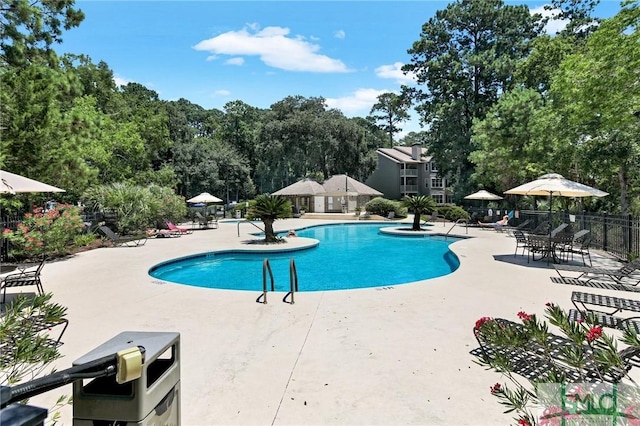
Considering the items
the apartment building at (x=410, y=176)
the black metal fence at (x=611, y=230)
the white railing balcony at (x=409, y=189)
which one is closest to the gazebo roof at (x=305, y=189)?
the apartment building at (x=410, y=176)

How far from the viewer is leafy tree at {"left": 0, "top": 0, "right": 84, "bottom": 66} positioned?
39.3 ft

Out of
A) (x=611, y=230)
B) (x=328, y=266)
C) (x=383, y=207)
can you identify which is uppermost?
(x=383, y=207)

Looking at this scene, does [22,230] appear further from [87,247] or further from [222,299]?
[222,299]

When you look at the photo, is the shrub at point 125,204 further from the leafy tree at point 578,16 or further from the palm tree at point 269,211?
the leafy tree at point 578,16

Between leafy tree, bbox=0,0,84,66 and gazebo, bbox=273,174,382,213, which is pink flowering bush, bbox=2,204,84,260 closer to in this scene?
leafy tree, bbox=0,0,84,66

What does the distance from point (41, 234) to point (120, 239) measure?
4761 millimetres

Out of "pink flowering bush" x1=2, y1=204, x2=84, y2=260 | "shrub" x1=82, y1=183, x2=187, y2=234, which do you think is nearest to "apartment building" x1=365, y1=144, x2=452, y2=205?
"shrub" x1=82, y1=183, x2=187, y2=234

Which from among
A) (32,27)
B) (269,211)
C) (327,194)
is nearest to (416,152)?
(327,194)

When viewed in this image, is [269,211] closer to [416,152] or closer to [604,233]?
[604,233]

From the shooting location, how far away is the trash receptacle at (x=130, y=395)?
1768mm

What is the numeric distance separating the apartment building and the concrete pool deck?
38.9 metres

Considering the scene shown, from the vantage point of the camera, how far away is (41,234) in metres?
11.7

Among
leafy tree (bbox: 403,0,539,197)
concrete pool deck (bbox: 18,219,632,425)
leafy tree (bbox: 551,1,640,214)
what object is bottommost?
concrete pool deck (bbox: 18,219,632,425)

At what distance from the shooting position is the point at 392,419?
3172mm
